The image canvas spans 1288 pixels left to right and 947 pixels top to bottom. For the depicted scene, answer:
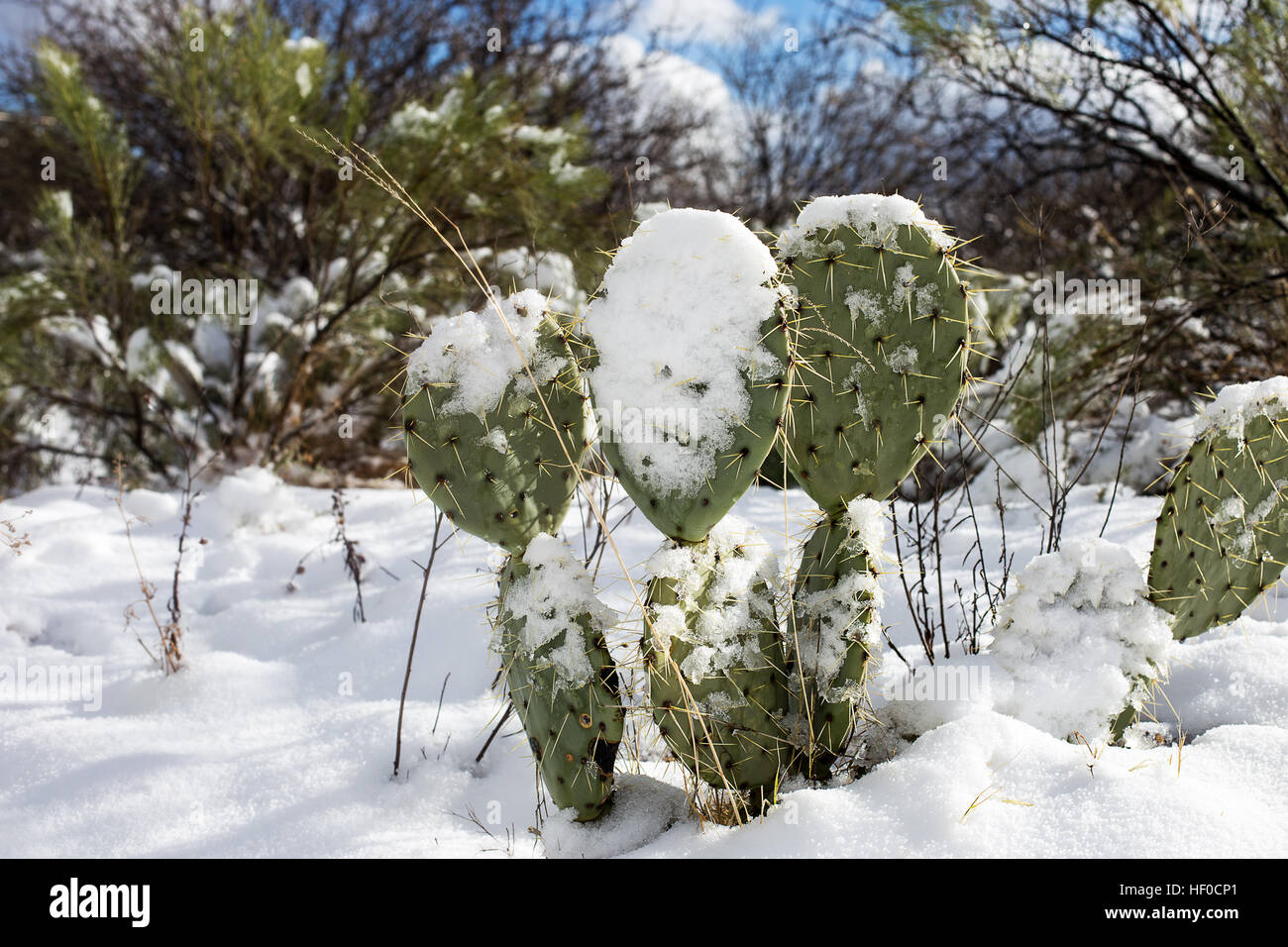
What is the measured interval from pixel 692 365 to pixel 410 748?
1089mm

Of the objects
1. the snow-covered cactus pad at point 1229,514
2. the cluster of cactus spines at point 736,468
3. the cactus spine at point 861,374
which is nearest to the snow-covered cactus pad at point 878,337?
the cactus spine at point 861,374

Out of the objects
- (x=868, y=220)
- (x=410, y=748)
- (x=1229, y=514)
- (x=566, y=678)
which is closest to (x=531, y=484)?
(x=566, y=678)

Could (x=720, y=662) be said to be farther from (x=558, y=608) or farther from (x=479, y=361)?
(x=479, y=361)

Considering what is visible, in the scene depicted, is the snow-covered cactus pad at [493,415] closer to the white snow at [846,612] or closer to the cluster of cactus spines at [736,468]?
the cluster of cactus spines at [736,468]

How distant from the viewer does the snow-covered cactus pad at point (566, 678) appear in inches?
47.9

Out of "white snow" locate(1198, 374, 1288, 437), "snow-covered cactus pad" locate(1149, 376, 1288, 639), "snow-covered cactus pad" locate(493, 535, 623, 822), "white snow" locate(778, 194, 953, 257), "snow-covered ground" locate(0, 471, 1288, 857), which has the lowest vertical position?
"snow-covered ground" locate(0, 471, 1288, 857)

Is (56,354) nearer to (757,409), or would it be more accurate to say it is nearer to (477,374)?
(477,374)

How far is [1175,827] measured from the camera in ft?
3.54

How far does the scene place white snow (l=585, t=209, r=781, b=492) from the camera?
1092 mm

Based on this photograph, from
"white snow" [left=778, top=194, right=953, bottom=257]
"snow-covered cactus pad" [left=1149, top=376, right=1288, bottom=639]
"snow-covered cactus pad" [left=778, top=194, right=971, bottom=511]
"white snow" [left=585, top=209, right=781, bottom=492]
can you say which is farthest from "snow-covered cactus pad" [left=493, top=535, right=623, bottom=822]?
"snow-covered cactus pad" [left=1149, top=376, right=1288, bottom=639]

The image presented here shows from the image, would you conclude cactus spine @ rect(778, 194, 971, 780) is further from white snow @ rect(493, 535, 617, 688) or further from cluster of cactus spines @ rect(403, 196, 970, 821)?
white snow @ rect(493, 535, 617, 688)
